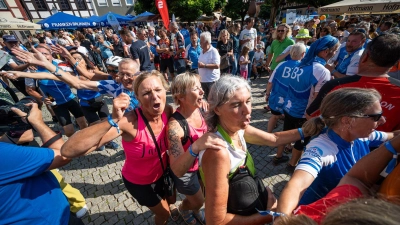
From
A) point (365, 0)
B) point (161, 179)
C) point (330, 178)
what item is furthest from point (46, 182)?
point (365, 0)

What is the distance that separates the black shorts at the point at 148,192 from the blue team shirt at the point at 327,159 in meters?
1.53

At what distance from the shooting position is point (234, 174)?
1.41m

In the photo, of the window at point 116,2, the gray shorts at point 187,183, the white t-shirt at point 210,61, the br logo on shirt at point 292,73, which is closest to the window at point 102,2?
the window at point 116,2

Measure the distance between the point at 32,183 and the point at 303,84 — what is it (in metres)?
3.63

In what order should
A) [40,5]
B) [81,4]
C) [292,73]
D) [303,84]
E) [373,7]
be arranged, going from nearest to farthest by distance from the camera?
[303,84] → [292,73] → [373,7] → [40,5] → [81,4]

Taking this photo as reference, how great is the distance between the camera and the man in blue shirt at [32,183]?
1.32 meters

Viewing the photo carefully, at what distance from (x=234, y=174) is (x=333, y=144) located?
89 cm

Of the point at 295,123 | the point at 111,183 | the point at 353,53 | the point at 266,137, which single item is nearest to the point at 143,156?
the point at 266,137

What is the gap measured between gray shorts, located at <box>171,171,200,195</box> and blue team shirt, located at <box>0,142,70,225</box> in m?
1.11

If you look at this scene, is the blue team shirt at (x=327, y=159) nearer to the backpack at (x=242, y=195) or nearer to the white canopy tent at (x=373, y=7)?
the backpack at (x=242, y=195)

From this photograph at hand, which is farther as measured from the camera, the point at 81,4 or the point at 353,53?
the point at 81,4

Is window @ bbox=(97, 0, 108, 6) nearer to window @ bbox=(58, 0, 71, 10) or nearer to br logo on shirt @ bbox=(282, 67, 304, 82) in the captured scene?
window @ bbox=(58, 0, 71, 10)

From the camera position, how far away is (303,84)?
302 cm

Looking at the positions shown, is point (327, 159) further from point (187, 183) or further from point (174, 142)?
point (187, 183)
